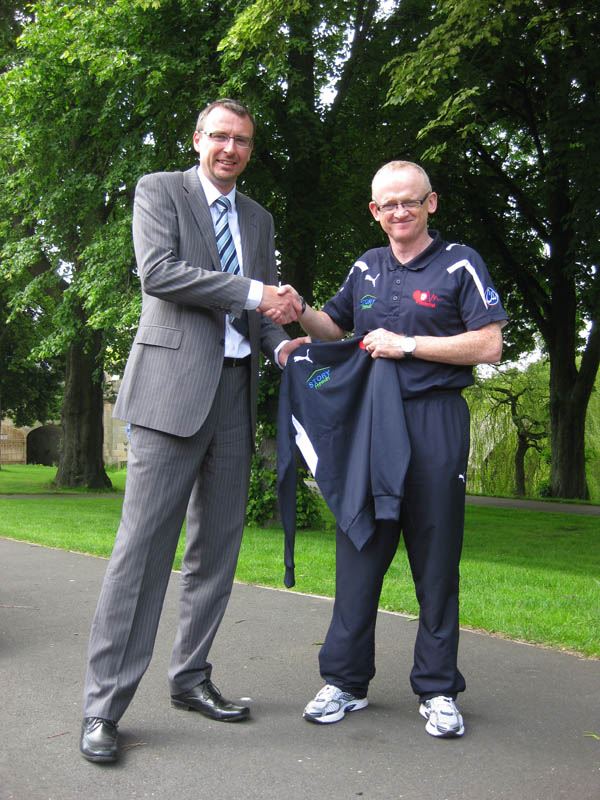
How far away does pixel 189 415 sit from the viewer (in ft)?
12.6

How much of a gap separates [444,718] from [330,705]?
19.5 inches

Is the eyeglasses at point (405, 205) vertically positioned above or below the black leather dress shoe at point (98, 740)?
above

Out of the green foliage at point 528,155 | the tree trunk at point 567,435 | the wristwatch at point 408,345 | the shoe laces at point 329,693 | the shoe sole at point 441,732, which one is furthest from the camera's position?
the tree trunk at point 567,435

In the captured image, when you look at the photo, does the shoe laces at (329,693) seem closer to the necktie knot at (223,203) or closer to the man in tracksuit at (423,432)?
the man in tracksuit at (423,432)

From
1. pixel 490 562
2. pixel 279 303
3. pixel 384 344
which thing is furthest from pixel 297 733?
pixel 490 562

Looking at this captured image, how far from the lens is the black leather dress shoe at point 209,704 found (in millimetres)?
3980

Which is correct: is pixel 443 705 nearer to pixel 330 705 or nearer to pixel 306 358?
pixel 330 705

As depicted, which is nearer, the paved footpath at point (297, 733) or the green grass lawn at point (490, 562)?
the paved footpath at point (297, 733)

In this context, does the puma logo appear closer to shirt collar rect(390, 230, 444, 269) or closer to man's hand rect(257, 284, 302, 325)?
man's hand rect(257, 284, 302, 325)

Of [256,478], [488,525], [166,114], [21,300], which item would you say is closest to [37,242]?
[21,300]

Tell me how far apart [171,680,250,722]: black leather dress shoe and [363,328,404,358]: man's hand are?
5.35ft

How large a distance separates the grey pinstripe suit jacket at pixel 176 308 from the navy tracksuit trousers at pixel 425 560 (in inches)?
34.6

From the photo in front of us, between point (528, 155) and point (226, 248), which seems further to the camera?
point (528, 155)

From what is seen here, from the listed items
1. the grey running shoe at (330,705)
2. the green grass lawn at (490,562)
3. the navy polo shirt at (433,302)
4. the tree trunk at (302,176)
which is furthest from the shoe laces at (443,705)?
the tree trunk at (302,176)
